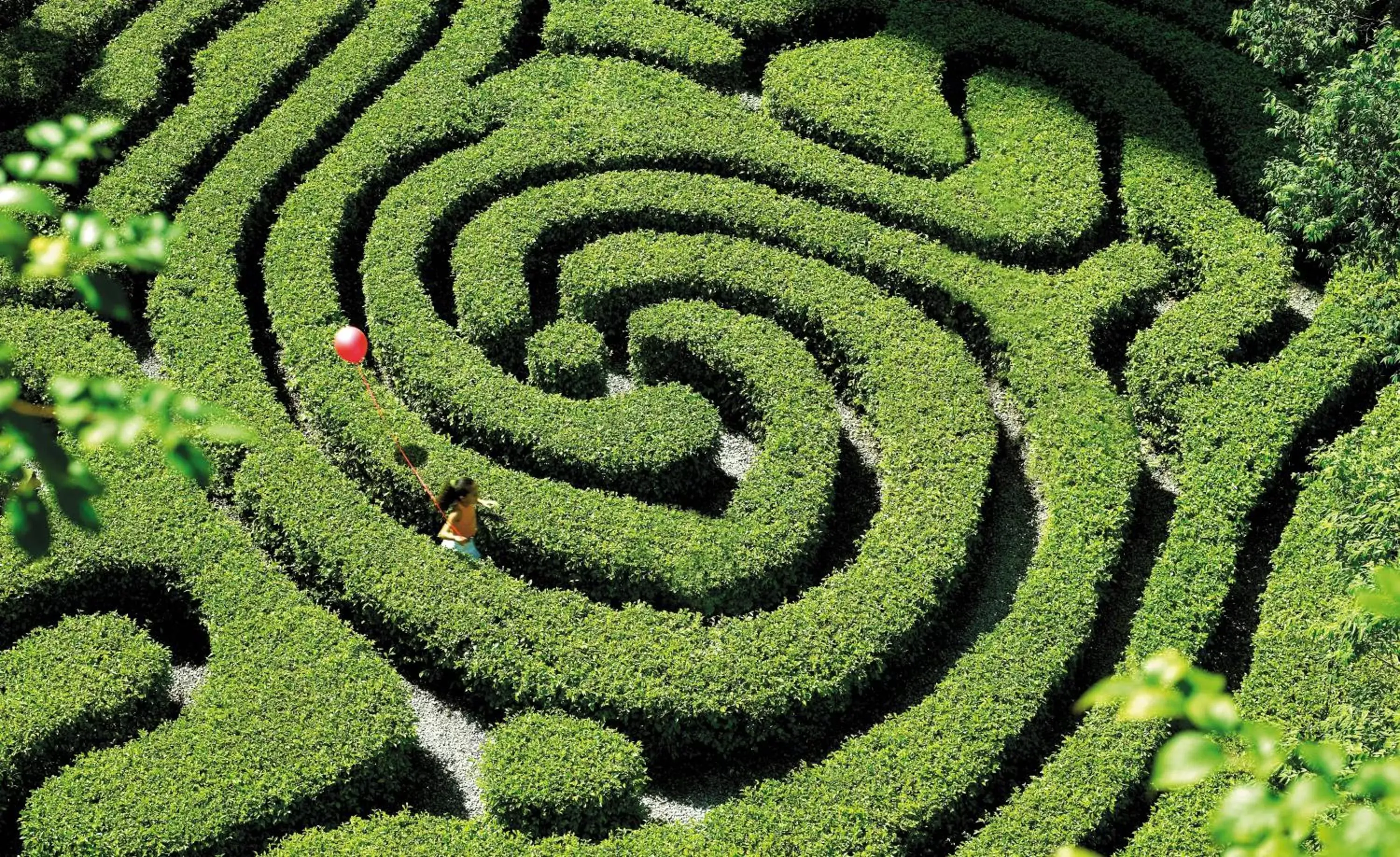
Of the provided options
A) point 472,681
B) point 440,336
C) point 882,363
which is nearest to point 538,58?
point 440,336

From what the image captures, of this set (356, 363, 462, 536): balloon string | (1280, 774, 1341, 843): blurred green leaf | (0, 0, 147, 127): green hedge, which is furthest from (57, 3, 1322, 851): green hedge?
(1280, 774, 1341, 843): blurred green leaf

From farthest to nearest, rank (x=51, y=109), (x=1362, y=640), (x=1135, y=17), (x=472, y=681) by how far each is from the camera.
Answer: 1. (x=1135, y=17)
2. (x=51, y=109)
3. (x=472, y=681)
4. (x=1362, y=640)

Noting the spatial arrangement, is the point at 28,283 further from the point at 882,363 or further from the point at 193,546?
the point at 882,363

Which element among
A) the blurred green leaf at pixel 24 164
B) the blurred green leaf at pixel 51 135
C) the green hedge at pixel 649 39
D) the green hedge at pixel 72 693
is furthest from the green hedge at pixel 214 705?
the green hedge at pixel 649 39

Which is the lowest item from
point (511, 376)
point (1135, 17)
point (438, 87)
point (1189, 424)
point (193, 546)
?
point (193, 546)

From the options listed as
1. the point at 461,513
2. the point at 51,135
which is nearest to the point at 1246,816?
the point at 51,135
